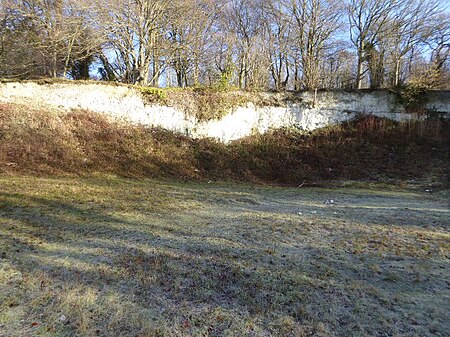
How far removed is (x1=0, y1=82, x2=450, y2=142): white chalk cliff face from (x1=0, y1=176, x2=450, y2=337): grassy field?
7921mm

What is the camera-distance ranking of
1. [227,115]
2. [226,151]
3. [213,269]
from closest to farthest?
[213,269] < [226,151] < [227,115]

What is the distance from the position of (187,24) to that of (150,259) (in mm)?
18809

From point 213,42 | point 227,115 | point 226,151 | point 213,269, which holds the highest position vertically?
point 213,42

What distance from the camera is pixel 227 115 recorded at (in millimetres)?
16734

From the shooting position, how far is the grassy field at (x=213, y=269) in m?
2.95

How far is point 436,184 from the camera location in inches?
492

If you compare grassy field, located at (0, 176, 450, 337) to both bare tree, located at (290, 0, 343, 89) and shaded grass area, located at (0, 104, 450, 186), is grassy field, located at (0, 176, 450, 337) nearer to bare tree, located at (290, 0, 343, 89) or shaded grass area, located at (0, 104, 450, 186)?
Answer: shaded grass area, located at (0, 104, 450, 186)

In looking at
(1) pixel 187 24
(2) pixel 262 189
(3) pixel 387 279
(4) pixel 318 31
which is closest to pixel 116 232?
(3) pixel 387 279

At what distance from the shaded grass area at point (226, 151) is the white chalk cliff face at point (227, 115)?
63 centimetres

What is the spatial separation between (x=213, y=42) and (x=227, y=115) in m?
7.12

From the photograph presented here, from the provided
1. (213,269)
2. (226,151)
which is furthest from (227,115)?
(213,269)

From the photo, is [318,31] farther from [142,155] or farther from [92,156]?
[92,156]

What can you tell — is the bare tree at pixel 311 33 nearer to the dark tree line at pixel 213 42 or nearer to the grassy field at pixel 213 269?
the dark tree line at pixel 213 42

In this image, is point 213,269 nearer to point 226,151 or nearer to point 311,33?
point 226,151
